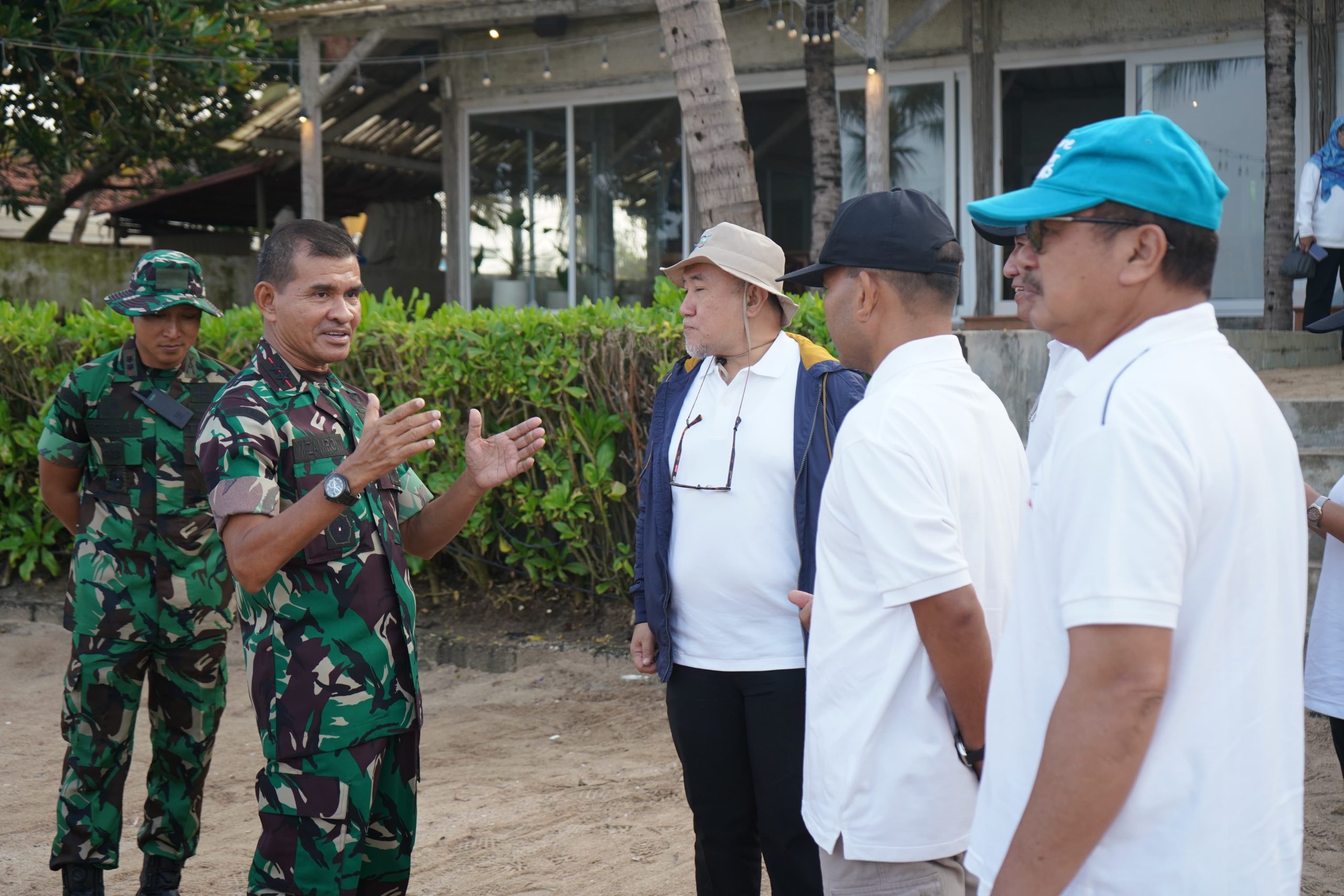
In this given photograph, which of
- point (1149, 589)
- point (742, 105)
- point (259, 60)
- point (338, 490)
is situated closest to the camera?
point (1149, 589)

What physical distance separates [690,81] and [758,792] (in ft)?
14.1

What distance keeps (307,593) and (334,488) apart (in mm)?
366

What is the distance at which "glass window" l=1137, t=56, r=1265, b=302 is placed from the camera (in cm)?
1084

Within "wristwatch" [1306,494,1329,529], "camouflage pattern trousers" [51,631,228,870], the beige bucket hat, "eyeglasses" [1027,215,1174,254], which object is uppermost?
the beige bucket hat

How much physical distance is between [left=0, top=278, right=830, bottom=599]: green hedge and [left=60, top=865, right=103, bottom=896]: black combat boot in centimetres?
309

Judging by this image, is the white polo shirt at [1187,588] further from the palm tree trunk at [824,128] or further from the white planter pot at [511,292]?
the white planter pot at [511,292]

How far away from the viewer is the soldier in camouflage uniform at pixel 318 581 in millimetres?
2820

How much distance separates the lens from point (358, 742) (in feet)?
9.64

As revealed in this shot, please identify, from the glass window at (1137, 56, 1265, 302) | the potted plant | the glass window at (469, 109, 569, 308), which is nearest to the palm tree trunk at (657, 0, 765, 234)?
the glass window at (1137, 56, 1265, 302)

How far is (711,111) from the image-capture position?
6.32 metres

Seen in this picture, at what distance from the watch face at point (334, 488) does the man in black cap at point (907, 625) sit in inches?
45.7

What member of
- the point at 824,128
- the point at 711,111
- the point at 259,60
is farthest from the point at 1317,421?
the point at 259,60

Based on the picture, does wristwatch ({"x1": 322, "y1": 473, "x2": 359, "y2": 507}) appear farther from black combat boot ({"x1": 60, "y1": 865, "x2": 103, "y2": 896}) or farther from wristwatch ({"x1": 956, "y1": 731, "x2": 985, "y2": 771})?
black combat boot ({"x1": 60, "y1": 865, "x2": 103, "y2": 896})

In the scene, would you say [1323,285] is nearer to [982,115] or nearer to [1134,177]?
[982,115]
